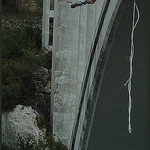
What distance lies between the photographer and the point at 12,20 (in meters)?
21.5

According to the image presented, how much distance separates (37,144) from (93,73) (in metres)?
5.55

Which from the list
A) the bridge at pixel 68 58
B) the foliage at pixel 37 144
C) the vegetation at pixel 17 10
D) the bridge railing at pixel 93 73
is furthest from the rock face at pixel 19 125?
the vegetation at pixel 17 10

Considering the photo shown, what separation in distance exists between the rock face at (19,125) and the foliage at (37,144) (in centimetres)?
23

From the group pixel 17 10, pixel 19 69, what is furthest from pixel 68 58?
Result: pixel 17 10

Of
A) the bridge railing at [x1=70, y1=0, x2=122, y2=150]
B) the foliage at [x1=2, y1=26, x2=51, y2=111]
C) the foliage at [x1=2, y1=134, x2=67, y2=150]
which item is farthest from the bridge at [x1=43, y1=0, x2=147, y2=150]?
the bridge railing at [x1=70, y1=0, x2=122, y2=150]

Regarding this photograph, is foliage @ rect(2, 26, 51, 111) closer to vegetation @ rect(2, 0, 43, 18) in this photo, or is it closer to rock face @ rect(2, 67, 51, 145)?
rock face @ rect(2, 67, 51, 145)

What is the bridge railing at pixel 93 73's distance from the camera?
20.1 ft

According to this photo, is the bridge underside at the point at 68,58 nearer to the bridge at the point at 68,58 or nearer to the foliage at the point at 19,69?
the bridge at the point at 68,58

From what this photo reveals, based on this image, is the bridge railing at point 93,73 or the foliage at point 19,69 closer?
the bridge railing at point 93,73

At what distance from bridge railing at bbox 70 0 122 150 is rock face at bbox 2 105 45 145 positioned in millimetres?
3825

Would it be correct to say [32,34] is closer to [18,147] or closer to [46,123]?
[46,123]

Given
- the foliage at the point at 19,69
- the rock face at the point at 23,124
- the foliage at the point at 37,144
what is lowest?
the foliage at the point at 37,144

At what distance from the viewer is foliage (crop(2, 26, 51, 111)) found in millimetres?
13586

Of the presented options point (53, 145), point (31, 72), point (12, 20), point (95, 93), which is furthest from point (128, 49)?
point (12, 20)
